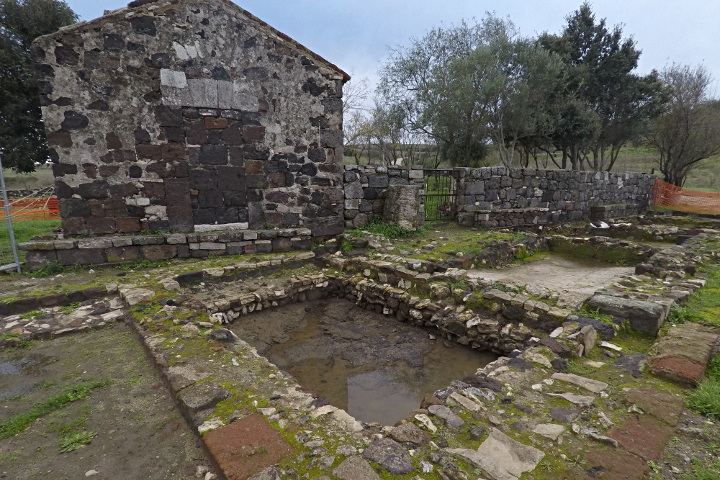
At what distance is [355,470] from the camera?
205cm

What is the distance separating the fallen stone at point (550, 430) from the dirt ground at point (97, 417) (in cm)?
231

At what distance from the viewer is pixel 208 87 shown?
6.70 metres

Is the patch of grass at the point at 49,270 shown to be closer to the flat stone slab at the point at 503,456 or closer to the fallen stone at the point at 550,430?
the flat stone slab at the point at 503,456

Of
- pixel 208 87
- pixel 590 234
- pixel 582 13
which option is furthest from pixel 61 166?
pixel 582 13

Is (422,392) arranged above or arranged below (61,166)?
below

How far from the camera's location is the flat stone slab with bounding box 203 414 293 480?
211 cm

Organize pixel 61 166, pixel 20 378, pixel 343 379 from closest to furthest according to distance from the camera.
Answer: pixel 20 378
pixel 343 379
pixel 61 166

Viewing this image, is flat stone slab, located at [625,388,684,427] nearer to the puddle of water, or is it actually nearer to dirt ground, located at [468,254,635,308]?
dirt ground, located at [468,254,635,308]

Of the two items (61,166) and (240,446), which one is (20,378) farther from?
(61,166)

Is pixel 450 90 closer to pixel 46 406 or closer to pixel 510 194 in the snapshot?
pixel 510 194

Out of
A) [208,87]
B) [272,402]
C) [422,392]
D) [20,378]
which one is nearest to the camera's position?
[272,402]

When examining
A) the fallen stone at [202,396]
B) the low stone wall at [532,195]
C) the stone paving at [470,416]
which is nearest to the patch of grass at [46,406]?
the stone paving at [470,416]

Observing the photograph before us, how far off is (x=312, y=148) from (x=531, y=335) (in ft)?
18.8

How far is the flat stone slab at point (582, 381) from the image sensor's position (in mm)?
2924
